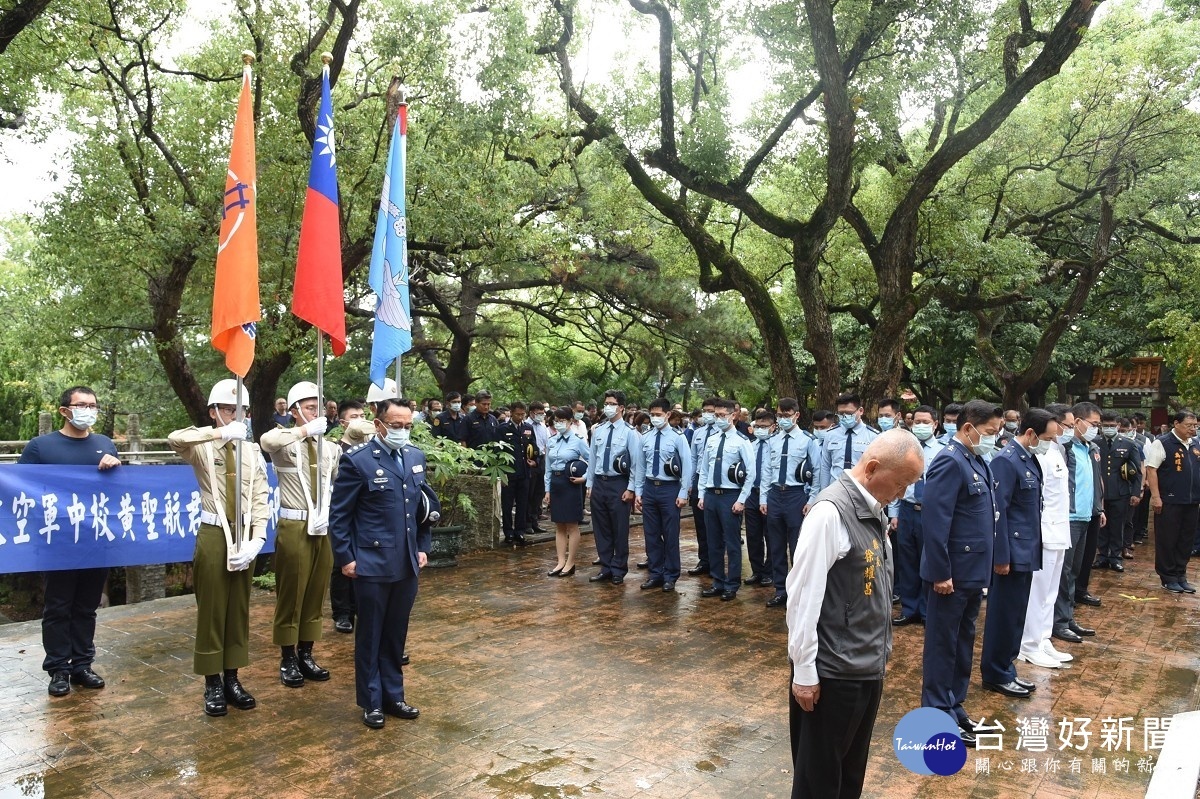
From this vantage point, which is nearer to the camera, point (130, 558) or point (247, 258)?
point (247, 258)

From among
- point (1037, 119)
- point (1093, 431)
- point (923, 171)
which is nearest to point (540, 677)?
point (1093, 431)

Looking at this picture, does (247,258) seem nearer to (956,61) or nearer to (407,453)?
(407,453)

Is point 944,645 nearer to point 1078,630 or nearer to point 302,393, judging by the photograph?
point 1078,630

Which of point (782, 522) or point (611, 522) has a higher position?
point (782, 522)

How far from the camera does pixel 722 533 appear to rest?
888 cm

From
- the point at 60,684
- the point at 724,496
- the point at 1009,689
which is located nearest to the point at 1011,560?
the point at 1009,689

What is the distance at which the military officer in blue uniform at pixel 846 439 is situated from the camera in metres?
8.05

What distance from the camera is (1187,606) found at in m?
8.83

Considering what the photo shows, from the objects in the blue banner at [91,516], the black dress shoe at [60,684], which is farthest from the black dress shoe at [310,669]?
the black dress shoe at [60,684]

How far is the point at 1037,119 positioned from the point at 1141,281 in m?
7.32

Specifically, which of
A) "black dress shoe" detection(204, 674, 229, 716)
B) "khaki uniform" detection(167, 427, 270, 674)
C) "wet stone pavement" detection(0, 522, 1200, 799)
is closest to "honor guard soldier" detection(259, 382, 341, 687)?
"wet stone pavement" detection(0, 522, 1200, 799)

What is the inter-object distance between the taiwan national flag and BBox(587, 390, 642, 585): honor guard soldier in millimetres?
3727

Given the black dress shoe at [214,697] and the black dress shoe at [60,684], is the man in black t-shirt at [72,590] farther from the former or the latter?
the black dress shoe at [214,697]

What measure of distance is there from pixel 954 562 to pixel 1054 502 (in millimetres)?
1906
